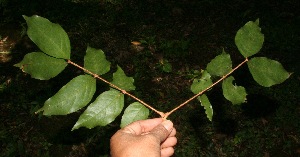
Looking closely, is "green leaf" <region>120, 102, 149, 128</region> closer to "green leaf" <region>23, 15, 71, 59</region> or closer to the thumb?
the thumb

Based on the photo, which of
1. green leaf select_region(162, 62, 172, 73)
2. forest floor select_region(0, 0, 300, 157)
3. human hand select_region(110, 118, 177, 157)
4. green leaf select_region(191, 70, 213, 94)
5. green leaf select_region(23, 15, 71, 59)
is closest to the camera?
green leaf select_region(23, 15, 71, 59)

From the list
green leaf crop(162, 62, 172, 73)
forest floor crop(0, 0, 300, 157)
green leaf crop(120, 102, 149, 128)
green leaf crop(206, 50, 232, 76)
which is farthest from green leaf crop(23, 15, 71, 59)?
green leaf crop(162, 62, 172, 73)

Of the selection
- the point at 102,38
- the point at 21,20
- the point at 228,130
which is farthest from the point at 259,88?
the point at 21,20

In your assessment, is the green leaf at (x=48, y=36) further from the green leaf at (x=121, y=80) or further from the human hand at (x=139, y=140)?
the human hand at (x=139, y=140)

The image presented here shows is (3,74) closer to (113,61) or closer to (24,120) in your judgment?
(24,120)

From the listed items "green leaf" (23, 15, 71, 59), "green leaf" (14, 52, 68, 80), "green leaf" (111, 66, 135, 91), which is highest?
"green leaf" (23, 15, 71, 59)

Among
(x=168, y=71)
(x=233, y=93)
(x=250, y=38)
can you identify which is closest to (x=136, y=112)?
(x=233, y=93)

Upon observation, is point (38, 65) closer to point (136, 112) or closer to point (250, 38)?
point (136, 112)
